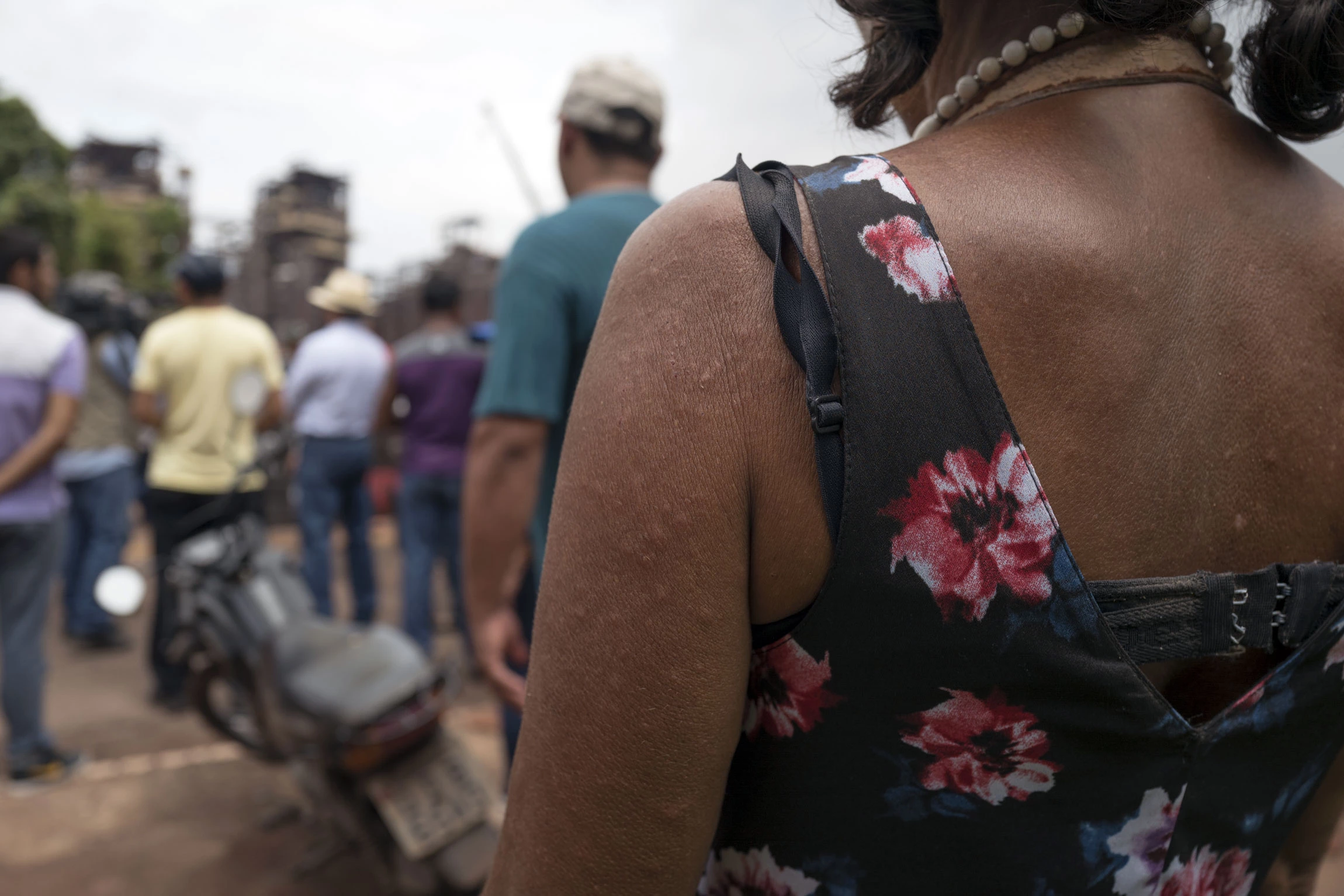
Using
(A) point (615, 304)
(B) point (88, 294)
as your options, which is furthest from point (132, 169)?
(A) point (615, 304)

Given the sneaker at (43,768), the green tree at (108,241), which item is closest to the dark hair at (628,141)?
the sneaker at (43,768)

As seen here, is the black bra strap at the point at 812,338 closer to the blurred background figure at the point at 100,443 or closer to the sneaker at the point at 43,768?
the sneaker at the point at 43,768

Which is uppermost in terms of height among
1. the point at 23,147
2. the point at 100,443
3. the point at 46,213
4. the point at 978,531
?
the point at 23,147

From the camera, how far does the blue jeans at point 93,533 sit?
5180 mm

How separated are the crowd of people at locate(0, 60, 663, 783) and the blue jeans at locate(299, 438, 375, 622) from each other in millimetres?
11

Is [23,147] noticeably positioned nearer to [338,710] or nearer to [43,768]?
[43,768]

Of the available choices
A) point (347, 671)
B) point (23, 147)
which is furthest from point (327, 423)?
point (23, 147)

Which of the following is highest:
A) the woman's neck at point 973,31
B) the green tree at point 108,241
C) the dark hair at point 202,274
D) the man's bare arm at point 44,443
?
the green tree at point 108,241

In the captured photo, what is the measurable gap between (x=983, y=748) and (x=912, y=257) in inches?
14.4

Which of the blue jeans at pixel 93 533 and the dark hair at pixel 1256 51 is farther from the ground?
the dark hair at pixel 1256 51

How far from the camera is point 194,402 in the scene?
4.41 metres

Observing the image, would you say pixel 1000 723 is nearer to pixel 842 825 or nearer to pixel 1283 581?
pixel 842 825

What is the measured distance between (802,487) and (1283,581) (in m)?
0.42

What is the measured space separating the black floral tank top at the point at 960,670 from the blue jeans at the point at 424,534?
4071 millimetres
